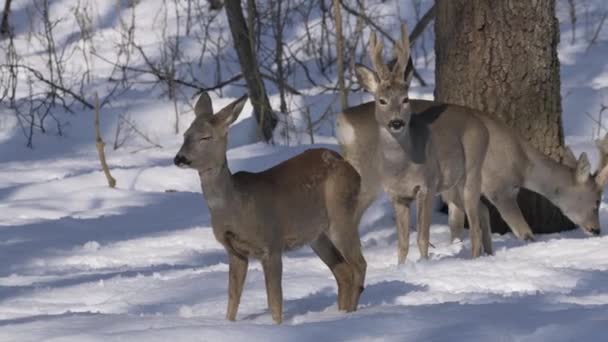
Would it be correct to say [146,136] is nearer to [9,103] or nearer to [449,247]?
[9,103]

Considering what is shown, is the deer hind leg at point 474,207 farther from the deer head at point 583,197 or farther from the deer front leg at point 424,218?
the deer head at point 583,197

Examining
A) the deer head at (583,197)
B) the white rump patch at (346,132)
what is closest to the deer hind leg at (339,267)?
the white rump patch at (346,132)

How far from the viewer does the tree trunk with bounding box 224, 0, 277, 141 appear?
14.5 m

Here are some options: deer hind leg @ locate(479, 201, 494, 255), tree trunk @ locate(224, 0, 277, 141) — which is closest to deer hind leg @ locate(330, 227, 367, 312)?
deer hind leg @ locate(479, 201, 494, 255)

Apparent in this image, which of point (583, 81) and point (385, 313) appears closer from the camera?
point (385, 313)

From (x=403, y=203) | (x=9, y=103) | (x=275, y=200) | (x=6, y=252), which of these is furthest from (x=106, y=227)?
(x=9, y=103)

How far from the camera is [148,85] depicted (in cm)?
1841

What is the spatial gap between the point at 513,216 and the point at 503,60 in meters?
1.21

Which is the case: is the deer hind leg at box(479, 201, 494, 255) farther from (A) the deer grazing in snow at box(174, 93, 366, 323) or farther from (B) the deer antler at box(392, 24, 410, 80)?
(A) the deer grazing in snow at box(174, 93, 366, 323)

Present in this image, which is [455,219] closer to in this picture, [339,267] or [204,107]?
[339,267]

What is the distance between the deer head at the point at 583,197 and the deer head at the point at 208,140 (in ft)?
15.8

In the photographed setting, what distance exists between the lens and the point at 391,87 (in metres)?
8.91

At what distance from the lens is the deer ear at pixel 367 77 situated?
9102 mm

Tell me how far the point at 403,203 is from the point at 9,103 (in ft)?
28.8
